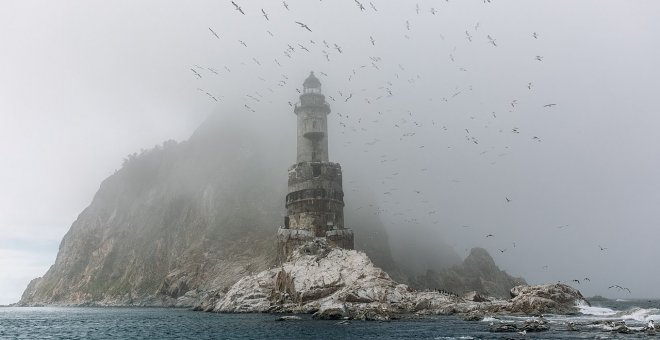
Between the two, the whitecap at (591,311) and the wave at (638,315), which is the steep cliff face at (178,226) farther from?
the wave at (638,315)

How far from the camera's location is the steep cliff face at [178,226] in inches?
5017

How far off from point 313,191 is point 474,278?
80.8 meters

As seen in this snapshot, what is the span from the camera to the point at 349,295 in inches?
2618

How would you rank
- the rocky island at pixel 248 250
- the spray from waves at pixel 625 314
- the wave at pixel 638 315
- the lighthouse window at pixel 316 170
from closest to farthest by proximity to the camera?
1. the spray from waves at pixel 625 314
2. the wave at pixel 638 315
3. the rocky island at pixel 248 250
4. the lighthouse window at pixel 316 170

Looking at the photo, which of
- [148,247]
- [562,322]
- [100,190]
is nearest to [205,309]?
[562,322]

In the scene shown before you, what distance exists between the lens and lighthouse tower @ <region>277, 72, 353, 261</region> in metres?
91.7

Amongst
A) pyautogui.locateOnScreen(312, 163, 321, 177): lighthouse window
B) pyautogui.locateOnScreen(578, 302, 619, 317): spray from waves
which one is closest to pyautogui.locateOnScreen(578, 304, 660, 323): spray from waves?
pyautogui.locateOnScreen(578, 302, 619, 317): spray from waves

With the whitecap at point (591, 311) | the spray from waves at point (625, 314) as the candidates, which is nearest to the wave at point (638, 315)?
the spray from waves at point (625, 314)

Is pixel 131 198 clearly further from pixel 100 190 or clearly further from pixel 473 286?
pixel 473 286

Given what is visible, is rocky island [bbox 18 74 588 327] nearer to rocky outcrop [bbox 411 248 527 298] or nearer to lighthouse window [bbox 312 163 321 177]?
rocky outcrop [bbox 411 248 527 298]

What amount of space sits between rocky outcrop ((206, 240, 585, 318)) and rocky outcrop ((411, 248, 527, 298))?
6674 cm

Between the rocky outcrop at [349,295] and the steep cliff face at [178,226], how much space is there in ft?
124

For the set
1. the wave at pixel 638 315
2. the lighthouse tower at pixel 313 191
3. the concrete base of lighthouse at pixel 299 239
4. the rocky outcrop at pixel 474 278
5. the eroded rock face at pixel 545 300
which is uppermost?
the lighthouse tower at pixel 313 191

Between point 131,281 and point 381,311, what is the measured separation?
107m
